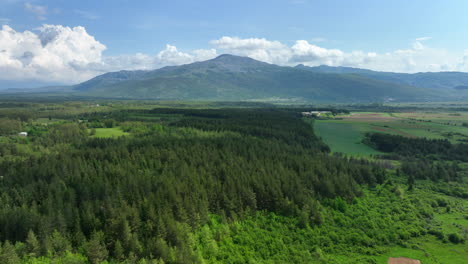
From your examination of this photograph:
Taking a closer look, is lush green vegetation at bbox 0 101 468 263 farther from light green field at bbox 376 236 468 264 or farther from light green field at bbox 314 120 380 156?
light green field at bbox 314 120 380 156

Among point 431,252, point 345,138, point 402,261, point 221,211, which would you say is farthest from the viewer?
point 345,138

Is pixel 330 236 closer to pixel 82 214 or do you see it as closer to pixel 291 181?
pixel 291 181

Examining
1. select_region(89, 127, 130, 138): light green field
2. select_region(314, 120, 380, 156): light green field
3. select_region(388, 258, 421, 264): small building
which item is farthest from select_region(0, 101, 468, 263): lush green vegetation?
select_region(89, 127, 130, 138): light green field

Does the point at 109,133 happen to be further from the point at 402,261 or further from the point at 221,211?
the point at 402,261

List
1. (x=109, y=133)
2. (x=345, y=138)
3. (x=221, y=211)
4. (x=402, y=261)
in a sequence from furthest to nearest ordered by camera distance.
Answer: (x=345, y=138)
(x=109, y=133)
(x=221, y=211)
(x=402, y=261)

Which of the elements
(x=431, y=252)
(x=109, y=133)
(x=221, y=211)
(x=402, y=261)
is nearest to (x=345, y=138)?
(x=431, y=252)

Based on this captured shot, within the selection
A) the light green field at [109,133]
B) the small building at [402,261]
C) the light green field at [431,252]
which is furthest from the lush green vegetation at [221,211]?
the light green field at [109,133]

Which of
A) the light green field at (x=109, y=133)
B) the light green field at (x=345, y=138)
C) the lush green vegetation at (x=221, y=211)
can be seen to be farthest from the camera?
the light green field at (x=109, y=133)

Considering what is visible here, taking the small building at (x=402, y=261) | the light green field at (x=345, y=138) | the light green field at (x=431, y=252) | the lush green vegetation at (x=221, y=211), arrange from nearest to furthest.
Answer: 1. the lush green vegetation at (x=221, y=211)
2. the small building at (x=402, y=261)
3. the light green field at (x=431, y=252)
4. the light green field at (x=345, y=138)

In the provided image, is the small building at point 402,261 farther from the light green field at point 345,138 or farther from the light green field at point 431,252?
the light green field at point 345,138
